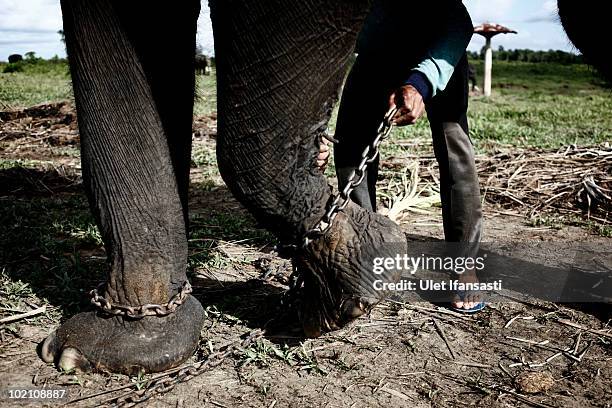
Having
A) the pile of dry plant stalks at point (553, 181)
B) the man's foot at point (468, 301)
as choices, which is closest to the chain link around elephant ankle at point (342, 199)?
the man's foot at point (468, 301)

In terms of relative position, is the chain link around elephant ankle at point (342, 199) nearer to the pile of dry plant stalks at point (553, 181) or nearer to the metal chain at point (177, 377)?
the metal chain at point (177, 377)

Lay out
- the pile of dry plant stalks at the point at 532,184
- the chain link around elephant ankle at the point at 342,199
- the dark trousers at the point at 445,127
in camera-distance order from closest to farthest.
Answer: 1. the chain link around elephant ankle at the point at 342,199
2. the dark trousers at the point at 445,127
3. the pile of dry plant stalks at the point at 532,184

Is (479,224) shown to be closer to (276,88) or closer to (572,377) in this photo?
(572,377)

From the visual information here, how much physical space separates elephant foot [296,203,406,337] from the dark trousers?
0.78 meters

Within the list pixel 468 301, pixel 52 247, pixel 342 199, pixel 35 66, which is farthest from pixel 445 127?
pixel 35 66

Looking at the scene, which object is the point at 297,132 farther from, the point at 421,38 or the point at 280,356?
the point at 421,38

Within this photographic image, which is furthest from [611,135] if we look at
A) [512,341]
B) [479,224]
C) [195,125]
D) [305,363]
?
[305,363]

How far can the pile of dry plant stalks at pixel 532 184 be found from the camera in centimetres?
415

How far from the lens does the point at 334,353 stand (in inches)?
85.0

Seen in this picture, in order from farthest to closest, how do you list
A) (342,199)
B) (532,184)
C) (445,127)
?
(532,184)
(445,127)
(342,199)

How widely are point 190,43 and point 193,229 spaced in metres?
1.79

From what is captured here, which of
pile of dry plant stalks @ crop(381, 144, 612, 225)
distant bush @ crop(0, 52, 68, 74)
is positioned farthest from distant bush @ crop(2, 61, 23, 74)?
pile of dry plant stalks @ crop(381, 144, 612, 225)

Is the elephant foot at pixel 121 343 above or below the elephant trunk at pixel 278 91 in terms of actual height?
below

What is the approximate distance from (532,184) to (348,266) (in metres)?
3.09
